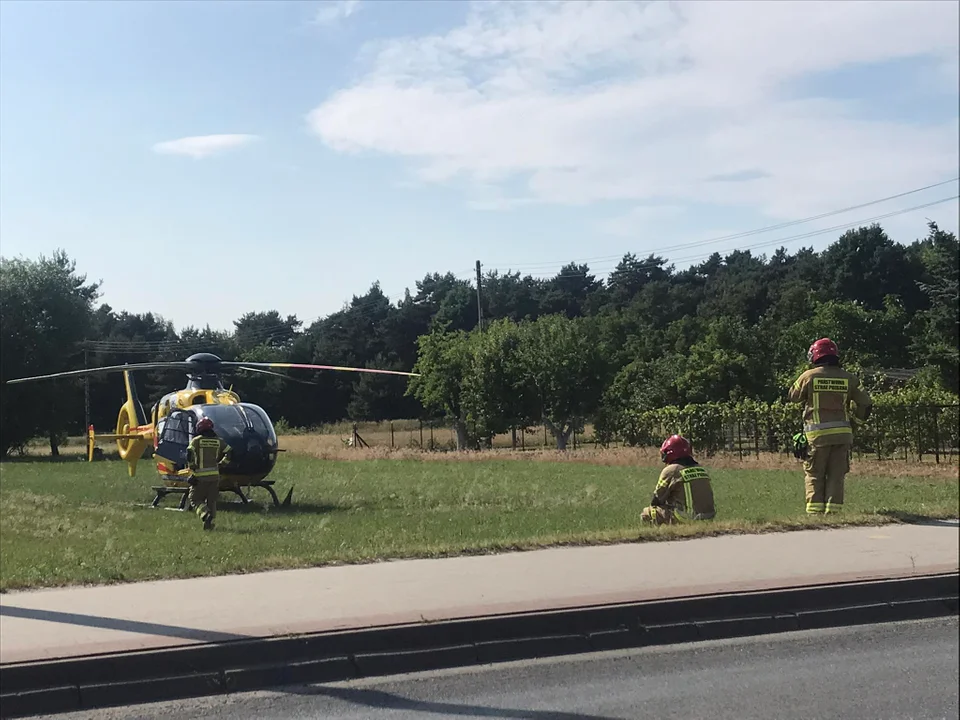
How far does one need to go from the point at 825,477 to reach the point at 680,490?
1.64 m

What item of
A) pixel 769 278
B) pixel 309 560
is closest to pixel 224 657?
pixel 309 560

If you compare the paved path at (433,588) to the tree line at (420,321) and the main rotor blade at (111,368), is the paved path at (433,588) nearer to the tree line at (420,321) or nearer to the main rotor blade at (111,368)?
the tree line at (420,321)

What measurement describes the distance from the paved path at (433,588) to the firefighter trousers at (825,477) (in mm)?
980

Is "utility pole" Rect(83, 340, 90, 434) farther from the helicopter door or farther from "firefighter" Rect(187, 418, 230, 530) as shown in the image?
"firefighter" Rect(187, 418, 230, 530)

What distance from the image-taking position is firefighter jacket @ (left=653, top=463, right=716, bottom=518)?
35.9 ft

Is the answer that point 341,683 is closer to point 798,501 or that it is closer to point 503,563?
point 503,563

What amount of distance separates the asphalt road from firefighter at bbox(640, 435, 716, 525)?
4127 mm

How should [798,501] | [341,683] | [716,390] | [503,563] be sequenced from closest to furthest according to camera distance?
[341,683], [503,563], [798,501], [716,390]

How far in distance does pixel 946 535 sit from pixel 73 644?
21.8ft

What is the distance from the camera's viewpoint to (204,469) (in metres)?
13.9

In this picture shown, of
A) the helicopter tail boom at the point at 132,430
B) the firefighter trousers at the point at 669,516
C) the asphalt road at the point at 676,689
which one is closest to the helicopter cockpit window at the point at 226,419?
the helicopter tail boom at the point at 132,430

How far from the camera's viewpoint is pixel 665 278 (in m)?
20.0

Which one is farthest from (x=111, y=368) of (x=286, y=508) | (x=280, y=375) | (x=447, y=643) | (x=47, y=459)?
(x=447, y=643)

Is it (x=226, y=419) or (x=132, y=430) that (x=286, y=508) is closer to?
(x=226, y=419)
